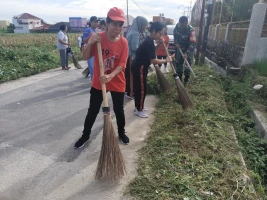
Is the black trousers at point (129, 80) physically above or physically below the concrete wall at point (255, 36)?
below

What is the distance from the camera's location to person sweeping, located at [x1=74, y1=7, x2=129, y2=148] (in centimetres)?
251

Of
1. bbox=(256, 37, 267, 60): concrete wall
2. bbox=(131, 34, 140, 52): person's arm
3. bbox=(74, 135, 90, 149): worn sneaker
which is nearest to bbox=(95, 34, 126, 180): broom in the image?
bbox=(74, 135, 90, 149): worn sneaker

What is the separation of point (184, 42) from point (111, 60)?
3.32 meters

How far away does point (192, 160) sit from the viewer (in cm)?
257

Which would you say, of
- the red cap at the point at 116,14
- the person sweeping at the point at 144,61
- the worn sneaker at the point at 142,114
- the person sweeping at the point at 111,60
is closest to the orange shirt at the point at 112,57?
the person sweeping at the point at 111,60

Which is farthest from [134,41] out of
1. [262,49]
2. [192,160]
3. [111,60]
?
[262,49]

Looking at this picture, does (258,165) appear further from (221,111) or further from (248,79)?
(248,79)

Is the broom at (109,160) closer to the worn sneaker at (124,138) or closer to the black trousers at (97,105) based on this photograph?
the black trousers at (97,105)

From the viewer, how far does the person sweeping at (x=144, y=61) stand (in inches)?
139

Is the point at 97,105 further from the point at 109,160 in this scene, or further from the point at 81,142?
the point at 109,160

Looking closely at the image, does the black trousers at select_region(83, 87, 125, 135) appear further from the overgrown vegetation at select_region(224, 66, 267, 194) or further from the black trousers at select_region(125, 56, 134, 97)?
the black trousers at select_region(125, 56, 134, 97)

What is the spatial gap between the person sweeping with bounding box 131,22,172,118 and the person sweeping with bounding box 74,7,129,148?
3.00 ft

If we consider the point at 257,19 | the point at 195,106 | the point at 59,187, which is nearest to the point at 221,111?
the point at 195,106

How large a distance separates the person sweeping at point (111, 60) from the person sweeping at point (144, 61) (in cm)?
91
